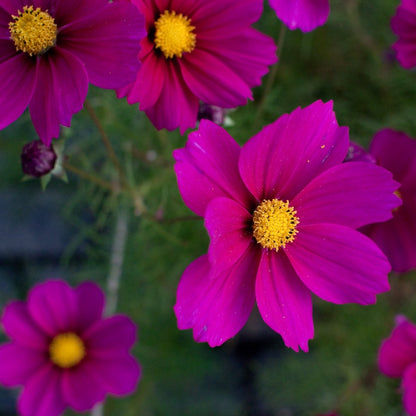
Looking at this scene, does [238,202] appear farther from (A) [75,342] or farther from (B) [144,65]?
(A) [75,342]

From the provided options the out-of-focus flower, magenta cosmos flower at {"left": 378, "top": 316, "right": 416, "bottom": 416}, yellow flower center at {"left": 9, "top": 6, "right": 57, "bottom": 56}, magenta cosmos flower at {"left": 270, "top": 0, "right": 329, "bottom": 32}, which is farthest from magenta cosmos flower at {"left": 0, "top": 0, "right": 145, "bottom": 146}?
magenta cosmos flower at {"left": 378, "top": 316, "right": 416, "bottom": 416}

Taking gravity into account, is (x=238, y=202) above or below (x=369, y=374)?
above

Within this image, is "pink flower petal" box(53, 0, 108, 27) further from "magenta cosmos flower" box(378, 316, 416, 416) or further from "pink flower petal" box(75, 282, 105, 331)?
"magenta cosmos flower" box(378, 316, 416, 416)

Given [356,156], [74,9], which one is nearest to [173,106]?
[74,9]

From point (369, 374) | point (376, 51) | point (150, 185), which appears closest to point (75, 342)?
point (150, 185)

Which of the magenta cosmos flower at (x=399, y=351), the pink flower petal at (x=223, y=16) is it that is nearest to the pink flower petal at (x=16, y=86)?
the pink flower petal at (x=223, y=16)

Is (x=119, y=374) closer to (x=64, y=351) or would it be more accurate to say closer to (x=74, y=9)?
(x=64, y=351)
